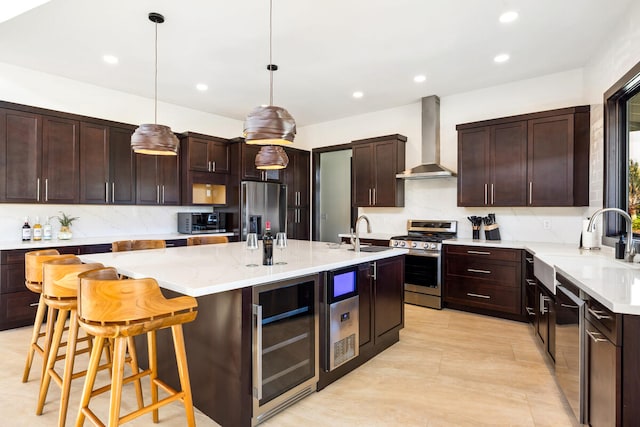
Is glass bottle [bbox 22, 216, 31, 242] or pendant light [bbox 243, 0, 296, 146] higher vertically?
pendant light [bbox 243, 0, 296, 146]

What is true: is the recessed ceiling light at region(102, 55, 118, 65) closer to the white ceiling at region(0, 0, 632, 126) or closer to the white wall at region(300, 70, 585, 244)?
the white ceiling at region(0, 0, 632, 126)

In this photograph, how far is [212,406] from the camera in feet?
6.57

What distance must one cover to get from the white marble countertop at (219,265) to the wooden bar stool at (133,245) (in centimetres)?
45

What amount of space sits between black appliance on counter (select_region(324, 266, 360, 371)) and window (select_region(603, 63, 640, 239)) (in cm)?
254

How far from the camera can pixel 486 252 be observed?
4.00 meters

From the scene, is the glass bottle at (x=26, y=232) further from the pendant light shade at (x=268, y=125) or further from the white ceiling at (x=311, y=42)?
the pendant light shade at (x=268, y=125)

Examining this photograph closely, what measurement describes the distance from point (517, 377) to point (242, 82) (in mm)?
4278

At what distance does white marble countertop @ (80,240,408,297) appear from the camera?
1.77 meters

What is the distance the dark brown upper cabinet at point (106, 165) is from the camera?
4.19m

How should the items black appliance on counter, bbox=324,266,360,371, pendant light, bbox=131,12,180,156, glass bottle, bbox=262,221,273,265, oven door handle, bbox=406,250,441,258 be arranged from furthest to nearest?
oven door handle, bbox=406,250,441,258
pendant light, bbox=131,12,180,156
black appliance on counter, bbox=324,266,360,371
glass bottle, bbox=262,221,273,265

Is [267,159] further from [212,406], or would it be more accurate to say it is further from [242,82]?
[212,406]

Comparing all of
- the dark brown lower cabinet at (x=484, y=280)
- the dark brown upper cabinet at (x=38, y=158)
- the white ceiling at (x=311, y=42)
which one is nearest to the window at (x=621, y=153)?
the white ceiling at (x=311, y=42)

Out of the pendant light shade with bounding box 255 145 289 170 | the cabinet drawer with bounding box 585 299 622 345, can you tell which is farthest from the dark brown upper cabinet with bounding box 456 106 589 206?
the cabinet drawer with bounding box 585 299 622 345

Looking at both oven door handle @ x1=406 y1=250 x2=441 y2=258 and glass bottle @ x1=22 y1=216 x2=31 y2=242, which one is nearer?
glass bottle @ x1=22 y1=216 x2=31 y2=242
